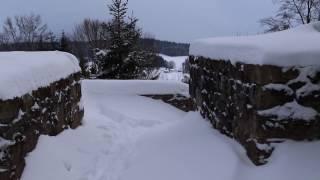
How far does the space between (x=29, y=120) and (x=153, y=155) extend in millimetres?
1823

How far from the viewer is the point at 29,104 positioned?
5609mm

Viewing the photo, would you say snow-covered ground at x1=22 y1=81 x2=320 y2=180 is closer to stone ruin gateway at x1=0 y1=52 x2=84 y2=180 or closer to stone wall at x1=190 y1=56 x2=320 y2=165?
stone wall at x1=190 y1=56 x2=320 y2=165

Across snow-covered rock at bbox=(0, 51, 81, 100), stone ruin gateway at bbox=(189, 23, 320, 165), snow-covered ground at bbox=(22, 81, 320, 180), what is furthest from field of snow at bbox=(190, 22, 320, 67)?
snow-covered rock at bbox=(0, 51, 81, 100)

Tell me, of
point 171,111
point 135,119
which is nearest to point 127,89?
point 171,111

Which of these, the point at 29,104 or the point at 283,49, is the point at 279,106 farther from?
the point at 29,104

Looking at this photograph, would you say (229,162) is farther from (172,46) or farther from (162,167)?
(172,46)

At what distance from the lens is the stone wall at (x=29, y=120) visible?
15.9 ft

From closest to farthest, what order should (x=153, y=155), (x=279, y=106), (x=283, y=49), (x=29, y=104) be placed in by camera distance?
(x=283, y=49)
(x=279, y=106)
(x=29, y=104)
(x=153, y=155)

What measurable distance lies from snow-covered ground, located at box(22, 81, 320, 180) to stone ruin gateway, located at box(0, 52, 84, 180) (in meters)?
0.22

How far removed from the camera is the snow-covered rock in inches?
197

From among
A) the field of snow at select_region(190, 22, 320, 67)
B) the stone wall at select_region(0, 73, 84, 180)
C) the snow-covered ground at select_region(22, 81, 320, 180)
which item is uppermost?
the field of snow at select_region(190, 22, 320, 67)

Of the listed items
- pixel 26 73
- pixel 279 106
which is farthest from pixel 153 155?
pixel 279 106

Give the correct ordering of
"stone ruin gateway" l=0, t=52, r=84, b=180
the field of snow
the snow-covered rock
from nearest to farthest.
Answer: the field of snow, "stone ruin gateway" l=0, t=52, r=84, b=180, the snow-covered rock

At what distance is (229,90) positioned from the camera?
19.8 ft
